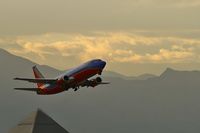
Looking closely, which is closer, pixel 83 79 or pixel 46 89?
pixel 83 79

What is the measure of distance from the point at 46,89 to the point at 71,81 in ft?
65.2

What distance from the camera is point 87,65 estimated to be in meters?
170

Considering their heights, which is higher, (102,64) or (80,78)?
(102,64)

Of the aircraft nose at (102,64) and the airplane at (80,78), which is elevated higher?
the aircraft nose at (102,64)

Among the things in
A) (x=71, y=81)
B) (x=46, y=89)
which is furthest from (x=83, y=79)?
(x=46, y=89)

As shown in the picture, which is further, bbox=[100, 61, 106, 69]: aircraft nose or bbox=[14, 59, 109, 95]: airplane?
bbox=[100, 61, 106, 69]: aircraft nose

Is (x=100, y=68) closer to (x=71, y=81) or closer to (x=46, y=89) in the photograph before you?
(x=71, y=81)

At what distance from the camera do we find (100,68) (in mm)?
166750

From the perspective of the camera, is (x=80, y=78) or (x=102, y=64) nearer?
(x=80, y=78)

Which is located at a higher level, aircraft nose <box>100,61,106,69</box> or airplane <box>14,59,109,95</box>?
aircraft nose <box>100,61,106,69</box>

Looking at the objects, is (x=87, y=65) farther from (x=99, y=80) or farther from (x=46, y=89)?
(x=46, y=89)

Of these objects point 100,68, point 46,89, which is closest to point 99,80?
point 100,68

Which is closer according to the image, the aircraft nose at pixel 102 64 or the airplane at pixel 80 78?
the airplane at pixel 80 78

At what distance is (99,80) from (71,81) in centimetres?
797
